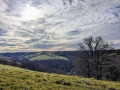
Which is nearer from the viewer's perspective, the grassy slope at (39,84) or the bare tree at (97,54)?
the grassy slope at (39,84)

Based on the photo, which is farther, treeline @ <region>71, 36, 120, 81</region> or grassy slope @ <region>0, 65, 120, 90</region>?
treeline @ <region>71, 36, 120, 81</region>

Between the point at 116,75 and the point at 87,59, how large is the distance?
29.1 metres

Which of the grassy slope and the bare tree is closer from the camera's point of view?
the grassy slope

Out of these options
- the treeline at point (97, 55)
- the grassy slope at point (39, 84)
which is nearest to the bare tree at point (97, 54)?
the treeline at point (97, 55)

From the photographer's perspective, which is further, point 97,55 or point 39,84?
point 97,55

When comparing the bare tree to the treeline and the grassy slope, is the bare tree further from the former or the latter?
the grassy slope

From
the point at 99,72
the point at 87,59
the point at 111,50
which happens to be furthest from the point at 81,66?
the point at 111,50

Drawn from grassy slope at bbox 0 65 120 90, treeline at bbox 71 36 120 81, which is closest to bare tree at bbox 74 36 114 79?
treeline at bbox 71 36 120 81

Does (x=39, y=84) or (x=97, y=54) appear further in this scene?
(x=97, y=54)

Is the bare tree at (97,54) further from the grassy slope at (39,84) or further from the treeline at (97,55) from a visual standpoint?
the grassy slope at (39,84)

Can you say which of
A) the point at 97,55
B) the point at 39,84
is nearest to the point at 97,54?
the point at 97,55

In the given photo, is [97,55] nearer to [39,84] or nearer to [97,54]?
[97,54]

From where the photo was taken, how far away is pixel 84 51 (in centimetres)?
2811

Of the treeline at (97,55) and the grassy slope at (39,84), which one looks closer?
the grassy slope at (39,84)
